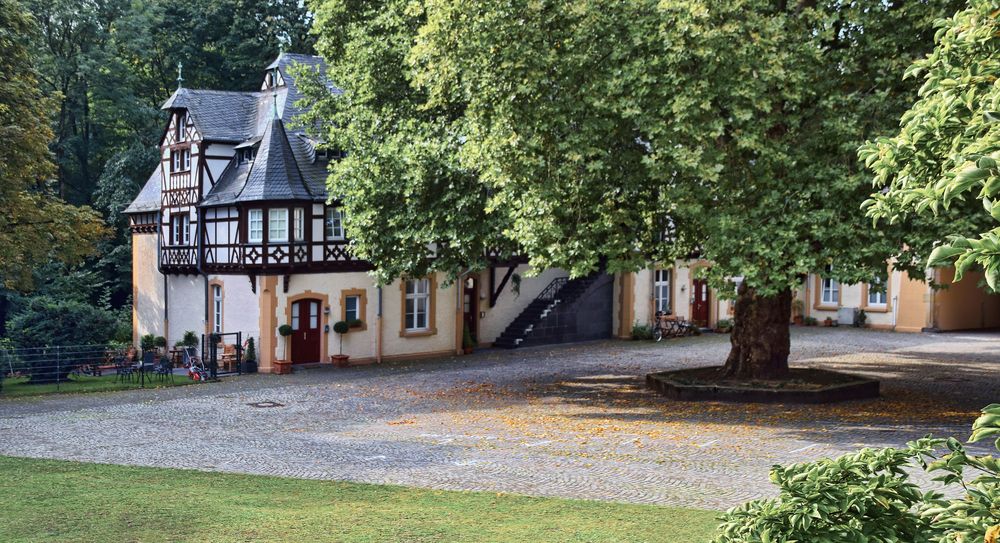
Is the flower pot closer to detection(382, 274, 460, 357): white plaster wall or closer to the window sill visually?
detection(382, 274, 460, 357): white plaster wall

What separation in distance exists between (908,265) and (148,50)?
1466 inches

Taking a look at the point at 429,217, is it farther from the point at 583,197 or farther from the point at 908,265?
the point at 908,265

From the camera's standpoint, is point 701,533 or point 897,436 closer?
point 701,533

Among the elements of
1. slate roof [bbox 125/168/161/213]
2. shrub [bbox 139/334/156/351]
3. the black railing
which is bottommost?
shrub [bbox 139/334/156/351]

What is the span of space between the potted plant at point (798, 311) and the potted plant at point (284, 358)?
2270 centimetres

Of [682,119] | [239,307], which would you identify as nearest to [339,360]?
[239,307]

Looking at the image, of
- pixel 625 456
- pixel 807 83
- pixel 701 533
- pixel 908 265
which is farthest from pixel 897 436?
pixel 701 533

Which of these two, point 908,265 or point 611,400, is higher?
point 908,265

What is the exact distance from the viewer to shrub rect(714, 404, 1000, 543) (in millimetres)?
5211

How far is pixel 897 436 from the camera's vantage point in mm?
16641

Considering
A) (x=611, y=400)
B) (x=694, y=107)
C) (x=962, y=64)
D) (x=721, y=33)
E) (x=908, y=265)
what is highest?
(x=721, y=33)

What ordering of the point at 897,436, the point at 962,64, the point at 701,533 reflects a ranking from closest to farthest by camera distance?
1. the point at 962,64
2. the point at 701,533
3. the point at 897,436

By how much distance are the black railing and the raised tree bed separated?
13.5 meters

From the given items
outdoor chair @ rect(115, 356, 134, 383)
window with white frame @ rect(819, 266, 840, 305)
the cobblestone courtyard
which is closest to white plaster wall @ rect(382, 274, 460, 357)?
the cobblestone courtyard
